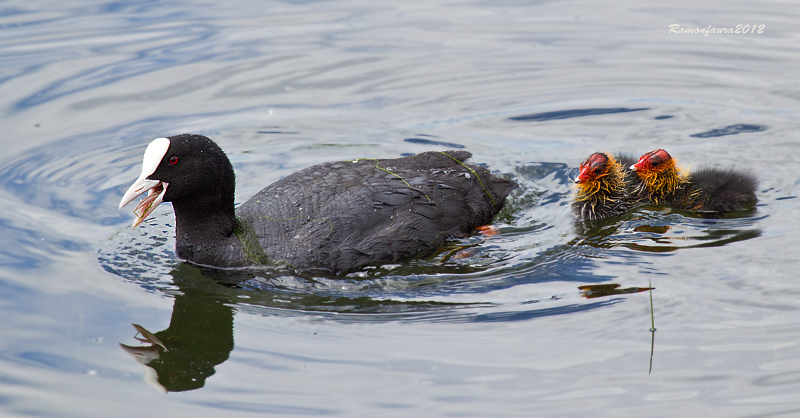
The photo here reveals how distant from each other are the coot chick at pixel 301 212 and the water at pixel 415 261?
0.62 ft

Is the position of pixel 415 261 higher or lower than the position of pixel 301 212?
lower

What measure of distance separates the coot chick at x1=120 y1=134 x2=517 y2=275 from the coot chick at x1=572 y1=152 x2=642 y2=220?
45.0 inches

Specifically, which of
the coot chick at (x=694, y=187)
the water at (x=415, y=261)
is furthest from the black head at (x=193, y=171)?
the coot chick at (x=694, y=187)

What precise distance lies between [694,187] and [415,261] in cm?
258

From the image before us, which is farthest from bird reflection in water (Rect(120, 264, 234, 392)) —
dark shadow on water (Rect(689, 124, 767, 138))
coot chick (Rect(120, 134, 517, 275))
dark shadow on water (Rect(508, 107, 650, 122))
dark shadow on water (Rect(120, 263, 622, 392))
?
dark shadow on water (Rect(689, 124, 767, 138))

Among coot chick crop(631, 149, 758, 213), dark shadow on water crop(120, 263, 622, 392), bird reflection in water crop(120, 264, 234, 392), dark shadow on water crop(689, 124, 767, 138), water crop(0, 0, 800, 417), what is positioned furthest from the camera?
dark shadow on water crop(689, 124, 767, 138)

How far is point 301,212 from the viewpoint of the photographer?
637 cm

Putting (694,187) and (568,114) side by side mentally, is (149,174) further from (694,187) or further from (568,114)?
(568,114)

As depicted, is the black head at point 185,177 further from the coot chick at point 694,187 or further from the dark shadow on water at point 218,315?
the coot chick at point 694,187

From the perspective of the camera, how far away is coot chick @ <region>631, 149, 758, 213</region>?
23.3ft

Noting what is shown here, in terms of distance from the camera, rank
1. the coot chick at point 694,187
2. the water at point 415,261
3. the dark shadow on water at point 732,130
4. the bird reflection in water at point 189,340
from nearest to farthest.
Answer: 1. the water at point 415,261
2. the bird reflection in water at point 189,340
3. the coot chick at point 694,187
4. the dark shadow on water at point 732,130

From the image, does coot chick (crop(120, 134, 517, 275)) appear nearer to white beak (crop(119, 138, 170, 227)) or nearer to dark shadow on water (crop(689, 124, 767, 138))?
white beak (crop(119, 138, 170, 227))

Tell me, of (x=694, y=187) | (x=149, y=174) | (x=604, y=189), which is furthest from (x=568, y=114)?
(x=149, y=174)

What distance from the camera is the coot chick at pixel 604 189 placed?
7.18 m
